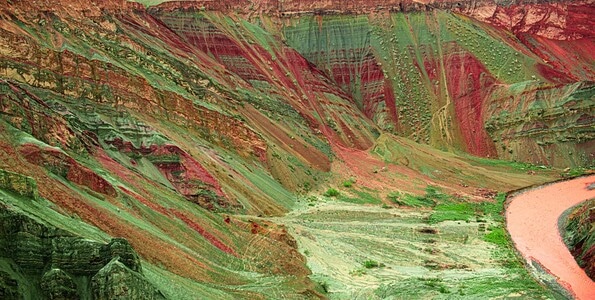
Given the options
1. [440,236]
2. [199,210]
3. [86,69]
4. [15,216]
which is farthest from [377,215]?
[15,216]

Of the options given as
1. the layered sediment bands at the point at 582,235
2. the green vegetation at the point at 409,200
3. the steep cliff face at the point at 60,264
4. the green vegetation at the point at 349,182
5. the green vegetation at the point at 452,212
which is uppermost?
the steep cliff face at the point at 60,264

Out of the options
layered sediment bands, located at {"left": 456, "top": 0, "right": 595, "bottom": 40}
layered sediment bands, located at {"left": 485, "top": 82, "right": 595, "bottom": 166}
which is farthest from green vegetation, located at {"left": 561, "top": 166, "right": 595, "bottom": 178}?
layered sediment bands, located at {"left": 456, "top": 0, "right": 595, "bottom": 40}

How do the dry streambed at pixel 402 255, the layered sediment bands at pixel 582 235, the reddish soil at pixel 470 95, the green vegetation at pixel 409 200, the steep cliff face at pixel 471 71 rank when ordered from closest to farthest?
the dry streambed at pixel 402 255
the layered sediment bands at pixel 582 235
the green vegetation at pixel 409 200
the steep cliff face at pixel 471 71
the reddish soil at pixel 470 95

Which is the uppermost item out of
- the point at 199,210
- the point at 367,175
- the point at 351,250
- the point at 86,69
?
the point at 86,69

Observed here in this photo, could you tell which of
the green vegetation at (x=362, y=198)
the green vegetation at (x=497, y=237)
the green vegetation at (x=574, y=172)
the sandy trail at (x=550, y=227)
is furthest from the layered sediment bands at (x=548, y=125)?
the green vegetation at (x=497, y=237)

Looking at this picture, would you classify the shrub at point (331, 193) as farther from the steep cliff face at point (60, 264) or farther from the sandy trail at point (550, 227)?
the steep cliff face at point (60, 264)

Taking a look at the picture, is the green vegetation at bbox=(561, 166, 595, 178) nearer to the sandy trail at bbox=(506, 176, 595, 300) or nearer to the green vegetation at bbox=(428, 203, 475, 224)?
the sandy trail at bbox=(506, 176, 595, 300)

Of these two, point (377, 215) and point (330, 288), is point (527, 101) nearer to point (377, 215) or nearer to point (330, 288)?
point (377, 215)
